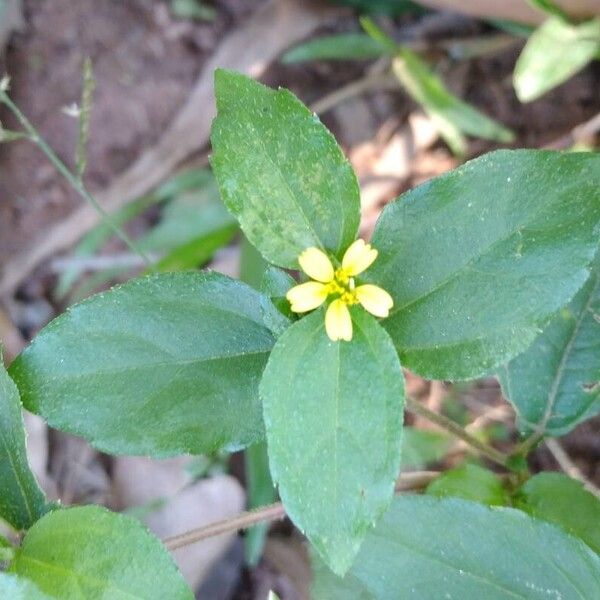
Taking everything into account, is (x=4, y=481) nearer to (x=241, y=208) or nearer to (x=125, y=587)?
(x=125, y=587)

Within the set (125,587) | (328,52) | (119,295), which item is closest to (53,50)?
(328,52)

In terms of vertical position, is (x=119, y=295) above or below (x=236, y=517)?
above

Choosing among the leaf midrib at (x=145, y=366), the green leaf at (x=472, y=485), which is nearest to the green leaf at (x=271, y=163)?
the leaf midrib at (x=145, y=366)

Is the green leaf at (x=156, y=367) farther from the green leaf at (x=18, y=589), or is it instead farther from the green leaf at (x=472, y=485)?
the green leaf at (x=472, y=485)

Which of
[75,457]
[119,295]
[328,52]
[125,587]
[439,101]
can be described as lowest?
[75,457]

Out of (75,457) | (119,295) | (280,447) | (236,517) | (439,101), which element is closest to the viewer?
(280,447)

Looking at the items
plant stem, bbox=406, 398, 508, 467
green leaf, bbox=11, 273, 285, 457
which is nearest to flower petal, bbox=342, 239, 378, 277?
green leaf, bbox=11, 273, 285, 457
